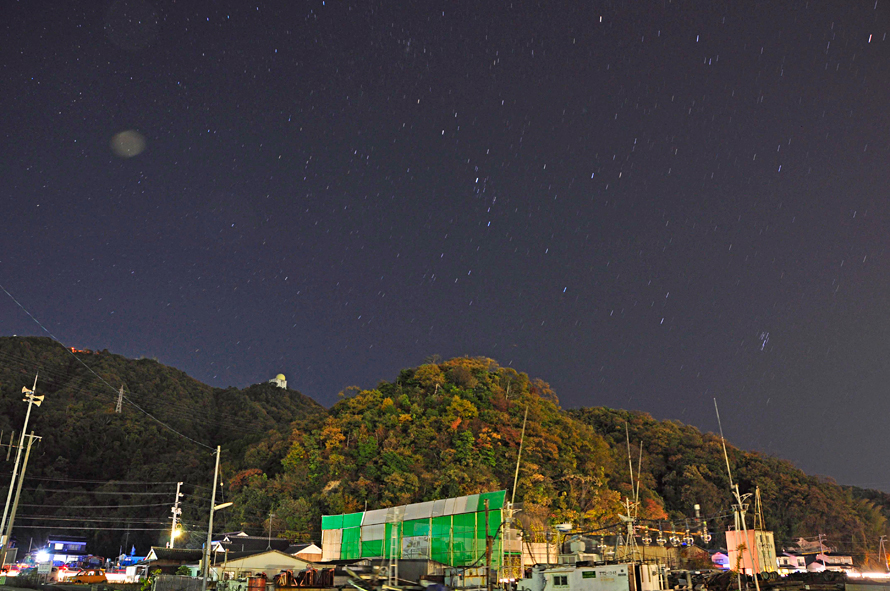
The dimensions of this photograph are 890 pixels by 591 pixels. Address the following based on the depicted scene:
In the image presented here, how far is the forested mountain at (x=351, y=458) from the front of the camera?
167 ft

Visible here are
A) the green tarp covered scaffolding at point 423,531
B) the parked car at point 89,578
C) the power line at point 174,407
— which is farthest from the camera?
the power line at point 174,407

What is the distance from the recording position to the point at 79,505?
69.7m

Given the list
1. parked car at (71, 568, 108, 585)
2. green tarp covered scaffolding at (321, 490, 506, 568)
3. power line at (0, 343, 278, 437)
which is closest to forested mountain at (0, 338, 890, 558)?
power line at (0, 343, 278, 437)

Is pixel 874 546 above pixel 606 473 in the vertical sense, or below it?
below

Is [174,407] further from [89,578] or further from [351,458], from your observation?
[89,578]

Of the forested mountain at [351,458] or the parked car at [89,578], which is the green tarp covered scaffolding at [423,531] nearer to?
the forested mountain at [351,458]

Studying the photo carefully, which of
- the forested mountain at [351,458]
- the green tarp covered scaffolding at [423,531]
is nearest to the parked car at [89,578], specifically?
the green tarp covered scaffolding at [423,531]

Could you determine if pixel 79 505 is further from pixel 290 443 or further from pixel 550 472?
pixel 550 472

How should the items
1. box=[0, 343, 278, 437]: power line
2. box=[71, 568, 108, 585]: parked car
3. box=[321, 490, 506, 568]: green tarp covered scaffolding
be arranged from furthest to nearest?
box=[0, 343, 278, 437]: power line, box=[321, 490, 506, 568]: green tarp covered scaffolding, box=[71, 568, 108, 585]: parked car

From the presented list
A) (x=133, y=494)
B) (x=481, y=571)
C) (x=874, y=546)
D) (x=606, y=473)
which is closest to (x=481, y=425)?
(x=606, y=473)

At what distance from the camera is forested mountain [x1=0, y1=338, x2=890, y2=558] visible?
50844 mm

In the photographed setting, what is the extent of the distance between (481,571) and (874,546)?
61.1 meters

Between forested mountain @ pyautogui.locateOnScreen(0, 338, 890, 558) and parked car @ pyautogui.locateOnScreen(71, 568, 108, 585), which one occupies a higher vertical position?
forested mountain @ pyautogui.locateOnScreen(0, 338, 890, 558)

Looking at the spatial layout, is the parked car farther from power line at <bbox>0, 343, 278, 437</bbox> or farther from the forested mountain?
power line at <bbox>0, 343, 278, 437</bbox>
